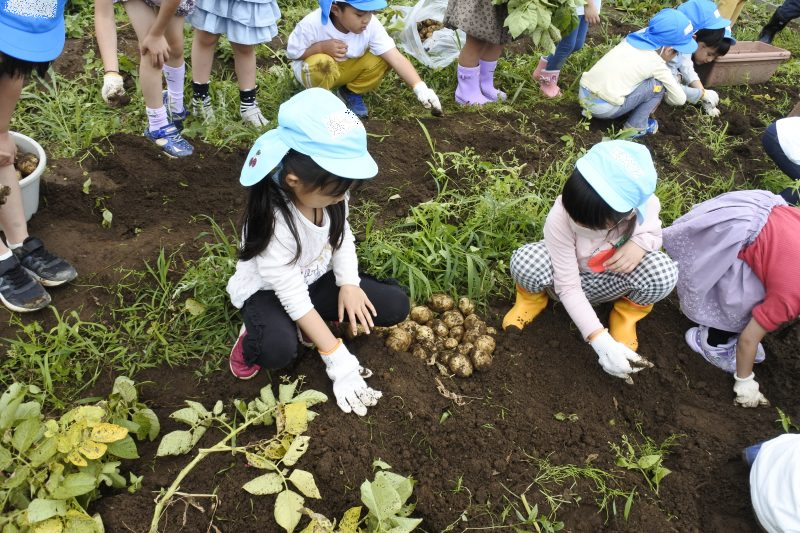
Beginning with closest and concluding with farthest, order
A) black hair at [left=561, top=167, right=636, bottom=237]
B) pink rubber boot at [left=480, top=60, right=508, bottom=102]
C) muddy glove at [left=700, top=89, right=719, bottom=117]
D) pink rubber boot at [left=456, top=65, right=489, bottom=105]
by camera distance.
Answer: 1. black hair at [left=561, top=167, right=636, bottom=237]
2. pink rubber boot at [left=456, top=65, right=489, bottom=105]
3. pink rubber boot at [left=480, top=60, right=508, bottom=102]
4. muddy glove at [left=700, top=89, right=719, bottom=117]

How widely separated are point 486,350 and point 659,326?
3.12 ft

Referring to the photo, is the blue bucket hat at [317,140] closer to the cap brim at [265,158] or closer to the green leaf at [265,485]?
the cap brim at [265,158]

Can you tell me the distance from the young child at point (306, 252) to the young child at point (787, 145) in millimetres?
2317

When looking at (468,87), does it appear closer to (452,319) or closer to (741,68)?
(452,319)

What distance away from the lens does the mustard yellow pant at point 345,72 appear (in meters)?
3.71

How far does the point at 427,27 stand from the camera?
500 centimetres

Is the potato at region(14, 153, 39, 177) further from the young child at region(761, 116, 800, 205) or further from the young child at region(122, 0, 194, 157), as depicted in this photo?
the young child at region(761, 116, 800, 205)

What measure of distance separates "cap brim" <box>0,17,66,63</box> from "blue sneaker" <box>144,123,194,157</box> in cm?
115

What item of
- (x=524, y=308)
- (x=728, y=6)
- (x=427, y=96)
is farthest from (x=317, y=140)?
(x=728, y=6)

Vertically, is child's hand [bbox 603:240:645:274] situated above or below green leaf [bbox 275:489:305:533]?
above

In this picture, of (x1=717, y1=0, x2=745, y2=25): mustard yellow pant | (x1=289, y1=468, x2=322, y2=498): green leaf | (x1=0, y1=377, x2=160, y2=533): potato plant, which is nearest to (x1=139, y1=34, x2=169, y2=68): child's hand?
(x1=0, y1=377, x2=160, y2=533): potato plant

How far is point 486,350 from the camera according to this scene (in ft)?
8.39

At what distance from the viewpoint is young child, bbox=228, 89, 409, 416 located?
6.14ft

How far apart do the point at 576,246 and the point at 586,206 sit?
Answer: 371mm
